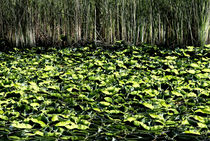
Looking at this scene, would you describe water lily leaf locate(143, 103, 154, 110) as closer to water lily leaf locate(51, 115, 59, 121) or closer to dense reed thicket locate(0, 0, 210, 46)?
water lily leaf locate(51, 115, 59, 121)

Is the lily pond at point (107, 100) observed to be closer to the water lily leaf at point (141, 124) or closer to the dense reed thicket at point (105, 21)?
the water lily leaf at point (141, 124)

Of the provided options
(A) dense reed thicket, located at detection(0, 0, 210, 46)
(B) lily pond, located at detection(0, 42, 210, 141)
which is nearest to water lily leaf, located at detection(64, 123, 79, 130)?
(B) lily pond, located at detection(0, 42, 210, 141)

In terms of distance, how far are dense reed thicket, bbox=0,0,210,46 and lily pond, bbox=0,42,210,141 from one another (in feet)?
1.47

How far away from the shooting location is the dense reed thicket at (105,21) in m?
3.37

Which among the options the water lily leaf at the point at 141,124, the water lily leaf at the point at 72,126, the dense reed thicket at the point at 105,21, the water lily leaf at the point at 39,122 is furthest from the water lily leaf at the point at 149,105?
the dense reed thicket at the point at 105,21

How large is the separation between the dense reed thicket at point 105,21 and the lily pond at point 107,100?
45cm

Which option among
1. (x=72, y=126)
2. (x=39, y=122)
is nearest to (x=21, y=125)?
(x=39, y=122)

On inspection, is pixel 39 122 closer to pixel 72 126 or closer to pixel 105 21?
pixel 72 126

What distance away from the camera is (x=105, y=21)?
12.5 feet

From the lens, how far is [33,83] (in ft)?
7.22

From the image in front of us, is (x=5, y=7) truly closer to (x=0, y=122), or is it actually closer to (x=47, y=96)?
(x=47, y=96)

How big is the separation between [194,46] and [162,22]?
1.85ft

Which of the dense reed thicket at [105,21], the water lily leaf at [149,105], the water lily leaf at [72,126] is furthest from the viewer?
the dense reed thicket at [105,21]

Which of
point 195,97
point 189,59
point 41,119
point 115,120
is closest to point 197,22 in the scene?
point 189,59
